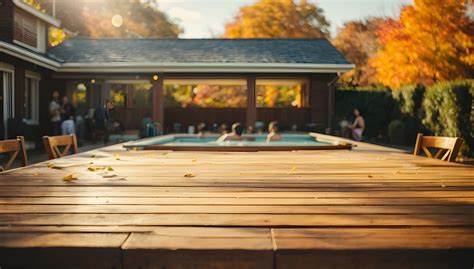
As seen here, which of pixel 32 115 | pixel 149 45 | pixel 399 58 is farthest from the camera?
pixel 149 45

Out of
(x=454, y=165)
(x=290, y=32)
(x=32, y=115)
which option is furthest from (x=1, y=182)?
(x=290, y=32)

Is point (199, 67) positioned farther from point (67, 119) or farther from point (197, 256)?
point (197, 256)

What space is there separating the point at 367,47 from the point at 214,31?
989 centimetres

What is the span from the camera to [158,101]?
1346 centimetres

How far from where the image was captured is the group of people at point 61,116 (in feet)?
→ 37.1

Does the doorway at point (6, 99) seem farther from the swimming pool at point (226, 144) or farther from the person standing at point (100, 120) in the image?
the swimming pool at point (226, 144)

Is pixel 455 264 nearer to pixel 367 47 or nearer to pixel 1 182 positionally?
pixel 1 182

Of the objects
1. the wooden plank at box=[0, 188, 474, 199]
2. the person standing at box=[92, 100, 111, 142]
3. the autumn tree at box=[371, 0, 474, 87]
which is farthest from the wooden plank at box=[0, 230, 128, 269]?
the autumn tree at box=[371, 0, 474, 87]

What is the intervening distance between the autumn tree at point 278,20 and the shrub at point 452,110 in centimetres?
1510

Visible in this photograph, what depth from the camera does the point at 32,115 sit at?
12.3 meters

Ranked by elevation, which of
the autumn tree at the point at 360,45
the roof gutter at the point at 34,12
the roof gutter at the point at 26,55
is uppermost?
the autumn tree at the point at 360,45

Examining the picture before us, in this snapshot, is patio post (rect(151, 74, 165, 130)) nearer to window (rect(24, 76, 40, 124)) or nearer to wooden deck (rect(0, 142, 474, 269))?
window (rect(24, 76, 40, 124))

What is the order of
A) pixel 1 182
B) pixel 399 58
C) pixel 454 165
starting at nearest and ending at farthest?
pixel 1 182 → pixel 454 165 → pixel 399 58

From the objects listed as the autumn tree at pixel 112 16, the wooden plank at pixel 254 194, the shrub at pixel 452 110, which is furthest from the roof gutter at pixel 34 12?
the autumn tree at pixel 112 16
